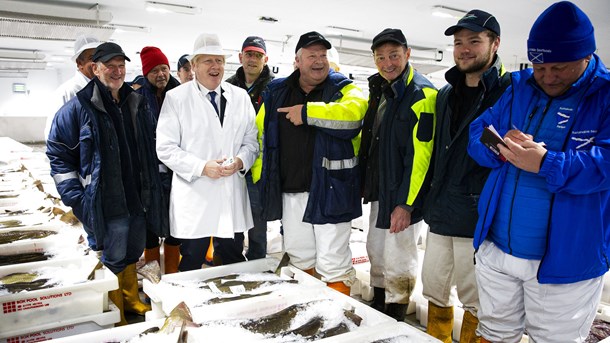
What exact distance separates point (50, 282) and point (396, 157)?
196 cm

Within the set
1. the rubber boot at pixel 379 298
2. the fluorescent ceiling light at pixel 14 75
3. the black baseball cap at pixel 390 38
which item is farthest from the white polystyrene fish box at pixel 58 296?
the fluorescent ceiling light at pixel 14 75

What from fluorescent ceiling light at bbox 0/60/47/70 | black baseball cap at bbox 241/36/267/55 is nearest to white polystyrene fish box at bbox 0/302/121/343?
black baseball cap at bbox 241/36/267/55

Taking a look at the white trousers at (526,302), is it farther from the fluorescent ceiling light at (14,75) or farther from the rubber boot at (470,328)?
the fluorescent ceiling light at (14,75)

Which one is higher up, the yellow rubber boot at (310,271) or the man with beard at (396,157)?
the man with beard at (396,157)

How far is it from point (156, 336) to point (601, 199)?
5.60 ft

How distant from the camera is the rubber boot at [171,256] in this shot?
3.54m

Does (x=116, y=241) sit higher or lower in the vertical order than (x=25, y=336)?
higher

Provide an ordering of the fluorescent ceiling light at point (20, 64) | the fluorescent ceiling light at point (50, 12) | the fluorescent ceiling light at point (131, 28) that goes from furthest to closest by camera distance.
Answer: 1. the fluorescent ceiling light at point (20, 64)
2. the fluorescent ceiling light at point (131, 28)
3. the fluorescent ceiling light at point (50, 12)

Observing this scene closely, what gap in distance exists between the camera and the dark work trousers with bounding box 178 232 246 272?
295 cm

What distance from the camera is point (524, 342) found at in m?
2.40

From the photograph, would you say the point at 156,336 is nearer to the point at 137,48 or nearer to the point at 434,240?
the point at 434,240

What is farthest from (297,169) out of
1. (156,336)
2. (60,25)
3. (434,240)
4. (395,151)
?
(60,25)

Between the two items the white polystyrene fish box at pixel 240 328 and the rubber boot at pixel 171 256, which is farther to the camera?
the rubber boot at pixel 171 256

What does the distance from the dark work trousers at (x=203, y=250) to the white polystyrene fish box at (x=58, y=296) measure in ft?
1.97
